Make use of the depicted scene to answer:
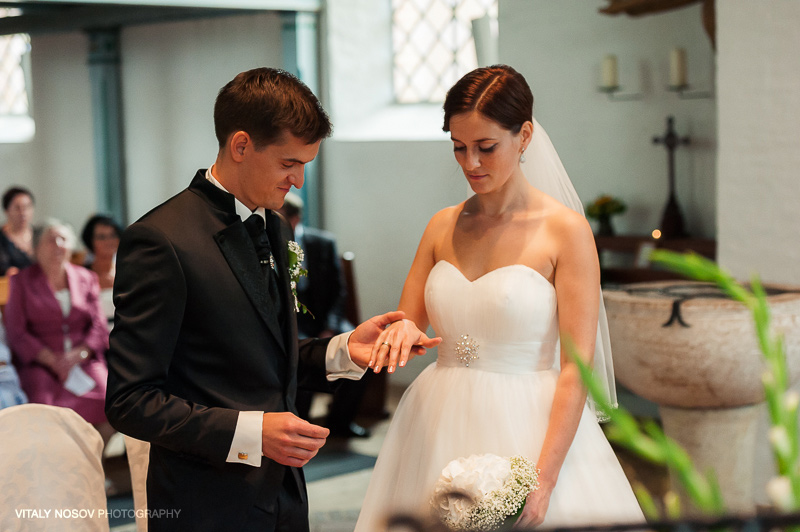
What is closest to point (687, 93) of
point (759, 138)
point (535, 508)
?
point (759, 138)

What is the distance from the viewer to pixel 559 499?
2.01 meters

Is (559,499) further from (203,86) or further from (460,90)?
(203,86)

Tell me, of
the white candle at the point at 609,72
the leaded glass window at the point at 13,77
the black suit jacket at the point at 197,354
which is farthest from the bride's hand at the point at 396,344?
the leaded glass window at the point at 13,77

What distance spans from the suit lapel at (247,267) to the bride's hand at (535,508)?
65 cm

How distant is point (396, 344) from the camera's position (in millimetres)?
1791

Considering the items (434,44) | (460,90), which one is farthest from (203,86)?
(460,90)

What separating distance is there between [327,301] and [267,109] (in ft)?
14.0

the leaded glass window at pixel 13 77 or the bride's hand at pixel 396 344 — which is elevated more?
the leaded glass window at pixel 13 77

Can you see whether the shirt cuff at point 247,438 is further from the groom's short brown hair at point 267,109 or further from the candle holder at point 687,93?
the candle holder at point 687,93

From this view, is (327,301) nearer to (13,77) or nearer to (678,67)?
(678,67)

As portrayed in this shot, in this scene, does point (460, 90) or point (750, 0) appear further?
point (750, 0)

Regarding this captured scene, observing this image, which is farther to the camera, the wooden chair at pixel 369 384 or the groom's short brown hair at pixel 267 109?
the wooden chair at pixel 369 384

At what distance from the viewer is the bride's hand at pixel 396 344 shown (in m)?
1.76

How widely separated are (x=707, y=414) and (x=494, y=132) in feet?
6.72
